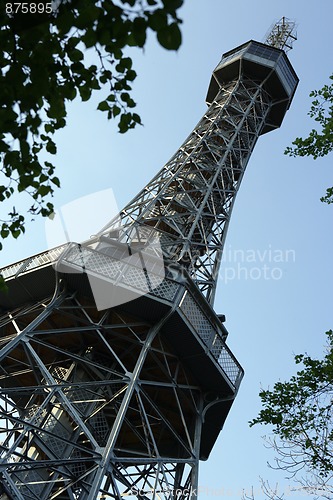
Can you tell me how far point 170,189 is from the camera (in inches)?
1096

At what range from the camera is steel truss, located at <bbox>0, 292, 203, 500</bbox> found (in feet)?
50.4

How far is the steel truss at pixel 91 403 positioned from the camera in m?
15.4

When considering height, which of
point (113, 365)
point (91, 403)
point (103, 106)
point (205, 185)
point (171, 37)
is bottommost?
point (171, 37)

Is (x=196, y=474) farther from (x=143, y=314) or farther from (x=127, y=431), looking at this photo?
(x=143, y=314)

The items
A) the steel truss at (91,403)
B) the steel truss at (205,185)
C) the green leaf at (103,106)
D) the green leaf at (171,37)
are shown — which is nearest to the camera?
the green leaf at (171,37)

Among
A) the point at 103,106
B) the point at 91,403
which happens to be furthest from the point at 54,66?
the point at 91,403

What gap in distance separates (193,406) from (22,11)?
15585 mm

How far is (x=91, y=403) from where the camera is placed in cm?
1794

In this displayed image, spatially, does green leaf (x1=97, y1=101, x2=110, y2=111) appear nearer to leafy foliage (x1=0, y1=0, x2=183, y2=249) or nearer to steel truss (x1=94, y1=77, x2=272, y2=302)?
leafy foliage (x1=0, y1=0, x2=183, y2=249)

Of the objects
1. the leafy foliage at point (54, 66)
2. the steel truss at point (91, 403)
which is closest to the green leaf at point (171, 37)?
the leafy foliage at point (54, 66)

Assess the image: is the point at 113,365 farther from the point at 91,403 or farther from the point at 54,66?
the point at 54,66

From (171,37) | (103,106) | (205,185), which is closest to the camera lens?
(171,37)

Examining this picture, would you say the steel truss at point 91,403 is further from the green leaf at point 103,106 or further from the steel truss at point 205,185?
the green leaf at point 103,106

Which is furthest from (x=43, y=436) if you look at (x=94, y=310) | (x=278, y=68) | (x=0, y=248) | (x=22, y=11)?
(x=278, y=68)
